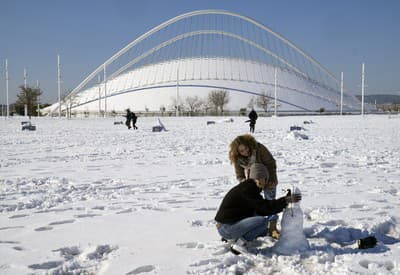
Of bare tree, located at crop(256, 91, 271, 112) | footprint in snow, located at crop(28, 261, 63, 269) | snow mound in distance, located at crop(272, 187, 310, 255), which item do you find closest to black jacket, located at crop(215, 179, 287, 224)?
snow mound in distance, located at crop(272, 187, 310, 255)

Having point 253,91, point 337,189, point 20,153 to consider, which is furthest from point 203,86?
point 337,189

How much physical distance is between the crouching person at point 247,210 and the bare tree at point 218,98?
89.1 metres

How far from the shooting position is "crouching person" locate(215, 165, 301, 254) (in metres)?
4.13

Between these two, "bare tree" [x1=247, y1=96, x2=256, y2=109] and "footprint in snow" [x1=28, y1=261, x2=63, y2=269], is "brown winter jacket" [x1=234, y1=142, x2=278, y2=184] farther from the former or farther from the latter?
"bare tree" [x1=247, y1=96, x2=256, y2=109]

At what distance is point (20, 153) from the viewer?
1398 cm

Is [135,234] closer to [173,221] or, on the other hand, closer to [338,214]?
[173,221]

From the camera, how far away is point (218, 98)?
311 feet

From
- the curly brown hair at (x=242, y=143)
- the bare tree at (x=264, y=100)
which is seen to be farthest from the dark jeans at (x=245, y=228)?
the bare tree at (x=264, y=100)

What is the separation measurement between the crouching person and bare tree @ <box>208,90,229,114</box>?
292 feet

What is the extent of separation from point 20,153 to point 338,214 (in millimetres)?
11746

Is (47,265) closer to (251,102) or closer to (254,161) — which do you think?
(254,161)

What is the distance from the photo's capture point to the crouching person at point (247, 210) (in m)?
4.13

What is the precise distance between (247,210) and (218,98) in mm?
91121

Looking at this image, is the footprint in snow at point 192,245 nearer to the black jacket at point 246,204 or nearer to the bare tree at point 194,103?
the black jacket at point 246,204
